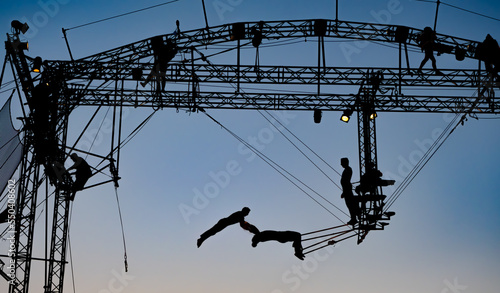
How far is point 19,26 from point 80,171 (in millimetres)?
3244

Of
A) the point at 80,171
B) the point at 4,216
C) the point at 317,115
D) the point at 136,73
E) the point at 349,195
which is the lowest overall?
the point at 349,195

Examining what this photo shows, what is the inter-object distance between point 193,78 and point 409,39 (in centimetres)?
486

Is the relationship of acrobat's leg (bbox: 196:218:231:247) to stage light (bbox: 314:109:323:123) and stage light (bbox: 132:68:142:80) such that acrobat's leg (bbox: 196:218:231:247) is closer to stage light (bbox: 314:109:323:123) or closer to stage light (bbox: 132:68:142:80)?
stage light (bbox: 132:68:142:80)

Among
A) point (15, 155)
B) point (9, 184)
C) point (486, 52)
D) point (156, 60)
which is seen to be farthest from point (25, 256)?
point (486, 52)

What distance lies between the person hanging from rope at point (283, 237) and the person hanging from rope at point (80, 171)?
13.7 feet

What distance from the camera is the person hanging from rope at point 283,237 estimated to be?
10070 millimetres

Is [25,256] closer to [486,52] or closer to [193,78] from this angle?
[193,78]

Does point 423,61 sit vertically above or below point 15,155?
below

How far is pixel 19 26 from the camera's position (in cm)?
1134

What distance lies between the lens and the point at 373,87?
40.0 feet

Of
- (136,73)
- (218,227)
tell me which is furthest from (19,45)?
(218,227)

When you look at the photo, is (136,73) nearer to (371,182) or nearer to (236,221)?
(236,221)

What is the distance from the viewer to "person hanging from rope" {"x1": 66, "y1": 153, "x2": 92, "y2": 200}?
11.6m

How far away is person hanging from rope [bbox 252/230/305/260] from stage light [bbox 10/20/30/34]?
6.38 meters
